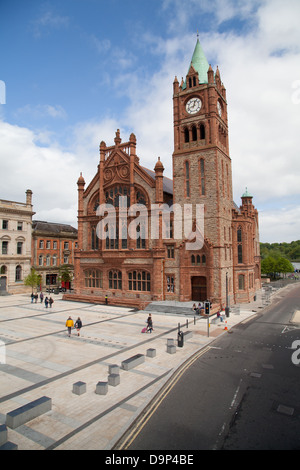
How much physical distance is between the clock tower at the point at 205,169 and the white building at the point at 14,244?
3280 cm

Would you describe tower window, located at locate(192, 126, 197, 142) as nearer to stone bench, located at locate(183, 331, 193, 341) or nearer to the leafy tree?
stone bench, located at locate(183, 331, 193, 341)

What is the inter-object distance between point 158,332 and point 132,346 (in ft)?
15.5

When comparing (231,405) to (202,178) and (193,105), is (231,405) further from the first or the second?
(193,105)

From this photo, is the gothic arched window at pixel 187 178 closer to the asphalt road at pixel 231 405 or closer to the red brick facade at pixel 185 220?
the red brick facade at pixel 185 220

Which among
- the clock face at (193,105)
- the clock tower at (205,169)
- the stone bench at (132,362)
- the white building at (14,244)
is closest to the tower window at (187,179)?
the clock tower at (205,169)

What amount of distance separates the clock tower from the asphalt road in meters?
15.7

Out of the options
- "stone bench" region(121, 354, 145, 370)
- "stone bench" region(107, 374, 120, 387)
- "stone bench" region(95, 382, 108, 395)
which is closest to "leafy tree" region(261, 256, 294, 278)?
"stone bench" region(121, 354, 145, 370)

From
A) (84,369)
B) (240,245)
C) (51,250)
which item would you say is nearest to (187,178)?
(240,245)

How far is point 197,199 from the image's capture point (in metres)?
37.9

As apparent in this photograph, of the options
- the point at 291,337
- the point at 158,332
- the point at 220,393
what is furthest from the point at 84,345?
the point at 291,337

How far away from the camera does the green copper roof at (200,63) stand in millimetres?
40406

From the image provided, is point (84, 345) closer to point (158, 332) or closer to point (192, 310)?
point (158, 332)

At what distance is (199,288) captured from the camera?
37.7 metres

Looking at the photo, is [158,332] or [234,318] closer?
[158,332]
